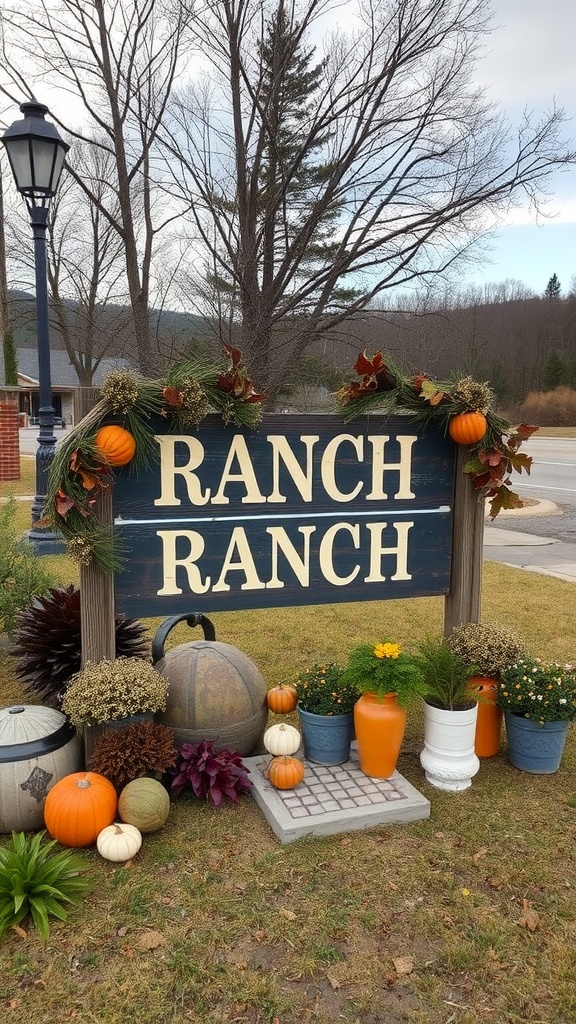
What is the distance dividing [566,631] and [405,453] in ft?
10.1

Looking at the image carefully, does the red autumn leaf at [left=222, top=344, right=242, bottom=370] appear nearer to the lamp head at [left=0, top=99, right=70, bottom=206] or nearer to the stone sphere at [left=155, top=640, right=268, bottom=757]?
the stone sphere at [left=155, top=640, right=268, bottom=757]

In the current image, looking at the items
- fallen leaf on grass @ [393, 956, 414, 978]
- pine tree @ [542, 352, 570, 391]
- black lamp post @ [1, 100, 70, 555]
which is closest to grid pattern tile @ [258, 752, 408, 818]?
fallen leaf on grass @ [393, 956, 414, 978]

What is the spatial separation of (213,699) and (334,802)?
29.6 inches

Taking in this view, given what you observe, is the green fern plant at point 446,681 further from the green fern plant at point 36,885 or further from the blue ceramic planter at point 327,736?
the green fern plant at point 36,885

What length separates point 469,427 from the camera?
3.49m

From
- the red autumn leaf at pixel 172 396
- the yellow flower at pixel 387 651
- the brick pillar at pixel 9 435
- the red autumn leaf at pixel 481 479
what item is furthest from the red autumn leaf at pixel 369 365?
the brick pillar at pixel 9 435

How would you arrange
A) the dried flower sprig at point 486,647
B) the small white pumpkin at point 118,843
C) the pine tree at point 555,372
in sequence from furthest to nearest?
the pine tree at point 555,372
the dried flower sprig at point 486,647
the small white pumpkin at point 118,843

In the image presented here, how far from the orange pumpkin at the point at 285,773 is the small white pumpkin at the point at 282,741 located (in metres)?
0.12

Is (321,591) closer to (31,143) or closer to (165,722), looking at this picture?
(165,722)

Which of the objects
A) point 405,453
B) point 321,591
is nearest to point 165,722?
point 321,591

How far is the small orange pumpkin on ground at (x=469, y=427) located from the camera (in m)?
3.48

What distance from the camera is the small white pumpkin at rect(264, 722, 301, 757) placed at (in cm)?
329

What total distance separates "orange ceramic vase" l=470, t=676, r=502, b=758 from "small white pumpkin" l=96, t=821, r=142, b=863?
1823 mm

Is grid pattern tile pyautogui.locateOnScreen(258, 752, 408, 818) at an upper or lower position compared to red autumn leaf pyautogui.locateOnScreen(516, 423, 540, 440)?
lower
